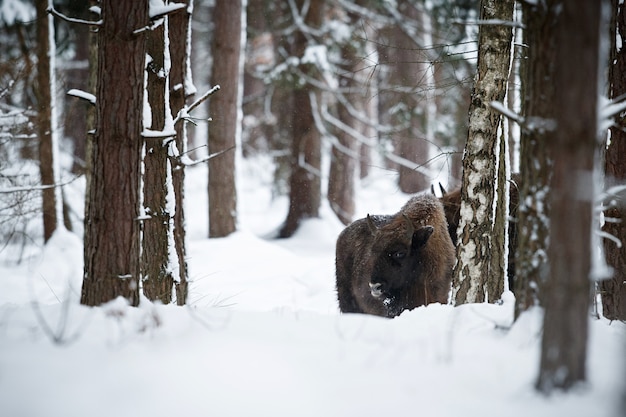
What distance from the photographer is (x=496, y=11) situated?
5574mm

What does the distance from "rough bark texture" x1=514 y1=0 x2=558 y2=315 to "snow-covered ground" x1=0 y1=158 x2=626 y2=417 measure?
298 mm

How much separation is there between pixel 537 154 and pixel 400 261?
380cm

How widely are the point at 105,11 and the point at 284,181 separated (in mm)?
15730

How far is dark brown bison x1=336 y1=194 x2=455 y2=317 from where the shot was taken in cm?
687

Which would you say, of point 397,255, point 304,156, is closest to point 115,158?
point 397,255

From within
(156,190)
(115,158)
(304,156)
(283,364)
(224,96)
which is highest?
(224,96)

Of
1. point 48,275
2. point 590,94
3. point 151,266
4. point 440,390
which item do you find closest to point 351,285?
point 151,266

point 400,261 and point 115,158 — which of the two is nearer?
point 115,158

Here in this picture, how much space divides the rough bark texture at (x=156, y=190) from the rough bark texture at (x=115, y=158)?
1474 millimetres

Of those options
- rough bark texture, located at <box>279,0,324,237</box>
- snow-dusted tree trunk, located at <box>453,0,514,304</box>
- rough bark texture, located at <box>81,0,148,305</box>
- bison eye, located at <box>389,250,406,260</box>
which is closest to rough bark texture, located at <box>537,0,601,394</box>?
snow-dusted tree trunk, located at <box>453,0,514,304</box>

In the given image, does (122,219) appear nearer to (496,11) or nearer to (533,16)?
(533,16)

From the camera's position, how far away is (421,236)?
6867 millimetres

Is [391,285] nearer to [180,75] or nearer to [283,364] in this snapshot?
[180,75]

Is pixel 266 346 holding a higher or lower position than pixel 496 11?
lower
